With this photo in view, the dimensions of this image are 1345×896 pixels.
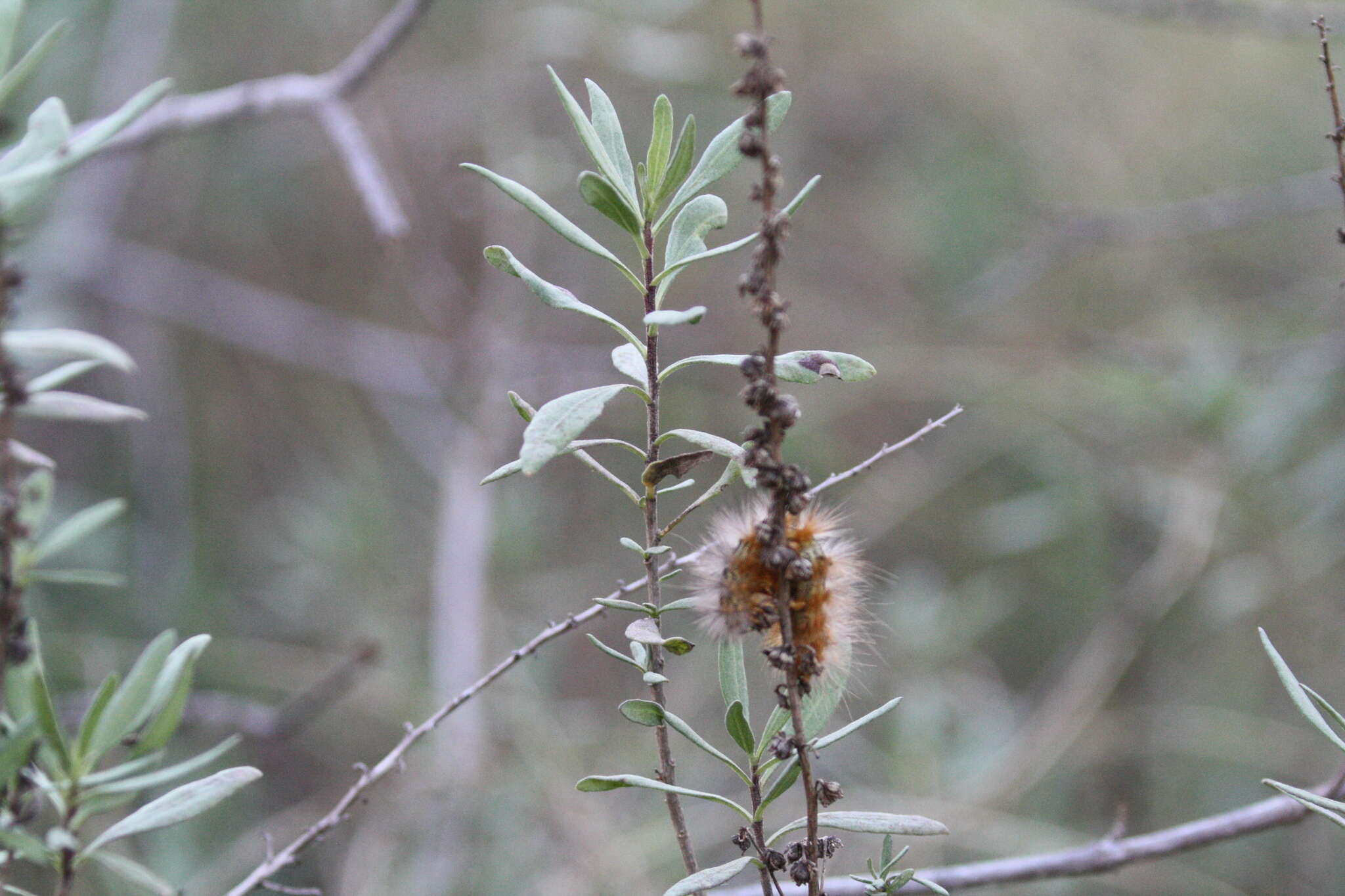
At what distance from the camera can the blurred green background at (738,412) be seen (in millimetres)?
2377

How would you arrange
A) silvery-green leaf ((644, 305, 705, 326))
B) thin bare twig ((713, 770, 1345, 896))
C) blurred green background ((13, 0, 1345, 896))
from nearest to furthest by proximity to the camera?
silvery-green leaf ((644, 305, 705, 326)), thin bare twig ((713, 770, 1345, 896)), blurred green background ((13, 0, 1345, 896))

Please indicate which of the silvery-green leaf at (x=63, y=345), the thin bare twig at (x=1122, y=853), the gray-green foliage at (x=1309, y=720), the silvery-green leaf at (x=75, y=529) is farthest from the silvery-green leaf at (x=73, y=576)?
the gray-green foliage at (x=1309, y=720)

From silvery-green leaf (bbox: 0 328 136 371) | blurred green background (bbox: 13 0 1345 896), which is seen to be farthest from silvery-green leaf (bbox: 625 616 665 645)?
blurred green background (bbox: 13 0 1345 896)

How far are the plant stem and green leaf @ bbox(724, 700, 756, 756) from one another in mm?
43

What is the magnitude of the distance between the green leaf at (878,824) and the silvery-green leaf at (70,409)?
48 cm

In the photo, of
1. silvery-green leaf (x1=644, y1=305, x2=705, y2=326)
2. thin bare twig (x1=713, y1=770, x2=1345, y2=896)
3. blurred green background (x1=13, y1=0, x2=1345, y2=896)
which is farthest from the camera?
blurred green background (x1=13, y1=0, x2=1345, y2=896)

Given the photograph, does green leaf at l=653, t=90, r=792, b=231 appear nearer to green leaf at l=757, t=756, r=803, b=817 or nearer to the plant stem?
the plant stem

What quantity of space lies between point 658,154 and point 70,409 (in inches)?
16.4

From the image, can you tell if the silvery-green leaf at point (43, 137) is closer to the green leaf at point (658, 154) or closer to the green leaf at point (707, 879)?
the green leaf at point (658, 154)

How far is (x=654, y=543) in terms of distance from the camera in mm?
692

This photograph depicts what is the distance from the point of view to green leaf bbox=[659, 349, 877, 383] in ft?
2.15

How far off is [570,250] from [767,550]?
367 cm

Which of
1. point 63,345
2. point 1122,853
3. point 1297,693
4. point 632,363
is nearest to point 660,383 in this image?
point 632,363

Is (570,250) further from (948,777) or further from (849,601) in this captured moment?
(849,601)
